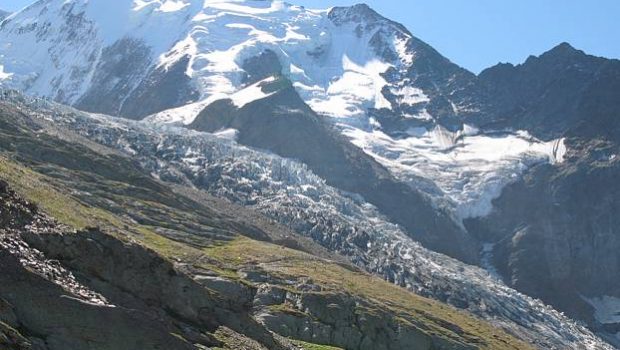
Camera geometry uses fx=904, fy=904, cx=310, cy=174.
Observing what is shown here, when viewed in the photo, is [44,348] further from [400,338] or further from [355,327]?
[400,338]

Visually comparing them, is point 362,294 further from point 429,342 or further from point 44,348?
point 44,348

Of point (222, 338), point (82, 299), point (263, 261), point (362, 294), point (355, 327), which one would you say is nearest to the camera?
point (82, 299)

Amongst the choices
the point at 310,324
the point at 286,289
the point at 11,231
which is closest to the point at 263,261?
the point at 286,289

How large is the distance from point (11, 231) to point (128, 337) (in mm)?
8800

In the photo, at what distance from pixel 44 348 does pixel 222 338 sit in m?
18.7

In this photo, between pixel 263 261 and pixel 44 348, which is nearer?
pixel 44 348

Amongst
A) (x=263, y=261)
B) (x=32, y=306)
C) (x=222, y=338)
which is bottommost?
(x=263, y=261)

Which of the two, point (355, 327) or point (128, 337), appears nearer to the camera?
point (128, 337)

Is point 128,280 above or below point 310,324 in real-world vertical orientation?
above

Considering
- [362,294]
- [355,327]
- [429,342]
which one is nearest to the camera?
[355,327]

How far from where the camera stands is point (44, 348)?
141 feet

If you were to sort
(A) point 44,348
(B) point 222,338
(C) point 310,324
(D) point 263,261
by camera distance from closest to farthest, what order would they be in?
(A) point 44,348, (B) point 222,338, (C) point 310,324, (D) point 263,261

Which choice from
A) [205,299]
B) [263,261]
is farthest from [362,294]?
[205,299]

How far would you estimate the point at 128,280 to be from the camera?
2224 inches
